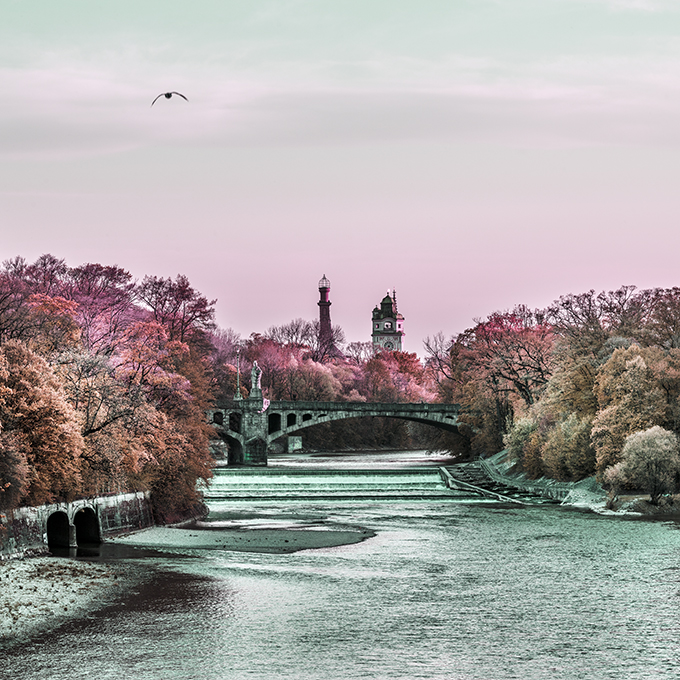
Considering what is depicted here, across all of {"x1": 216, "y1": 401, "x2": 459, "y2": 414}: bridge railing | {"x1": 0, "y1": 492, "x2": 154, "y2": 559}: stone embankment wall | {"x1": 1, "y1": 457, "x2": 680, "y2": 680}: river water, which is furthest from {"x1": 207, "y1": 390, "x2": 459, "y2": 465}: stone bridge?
{"x1": 1, "y1": 457, "x2": 680, "y2": 680}: river water

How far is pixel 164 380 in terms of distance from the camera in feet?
164

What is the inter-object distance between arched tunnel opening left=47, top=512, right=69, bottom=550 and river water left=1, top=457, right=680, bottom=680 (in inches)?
118

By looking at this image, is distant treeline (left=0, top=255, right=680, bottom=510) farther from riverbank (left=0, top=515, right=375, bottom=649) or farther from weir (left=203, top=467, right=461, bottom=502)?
weir (left=203, top=467, right=461, bottom=502)

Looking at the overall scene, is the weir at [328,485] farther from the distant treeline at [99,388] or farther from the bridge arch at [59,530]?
the bridge arch at [59,530]

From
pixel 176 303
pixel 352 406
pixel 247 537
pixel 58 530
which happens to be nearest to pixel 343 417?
pixel 352 406

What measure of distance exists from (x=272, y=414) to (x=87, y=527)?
233 ft

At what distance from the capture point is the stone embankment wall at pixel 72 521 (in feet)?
116

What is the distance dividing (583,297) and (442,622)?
54.6m

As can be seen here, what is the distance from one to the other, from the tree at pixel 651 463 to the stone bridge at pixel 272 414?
161 feet

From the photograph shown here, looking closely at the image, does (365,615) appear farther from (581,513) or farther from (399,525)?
(581,513)

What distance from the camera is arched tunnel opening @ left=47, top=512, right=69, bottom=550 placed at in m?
39.7

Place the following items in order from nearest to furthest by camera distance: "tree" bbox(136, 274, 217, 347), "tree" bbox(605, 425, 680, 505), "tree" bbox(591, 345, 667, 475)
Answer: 1. "tree" bbox(605, 425, 680, 505)
2. "tree" bbox(591, 345, 667, 475)
3. "tree" bbox(136, 274, 217, 347)

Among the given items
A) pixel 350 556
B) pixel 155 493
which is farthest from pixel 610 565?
pixel 155 493

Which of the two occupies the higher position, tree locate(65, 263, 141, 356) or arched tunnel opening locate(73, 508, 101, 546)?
tree locate(65, 263, 141, 356)
